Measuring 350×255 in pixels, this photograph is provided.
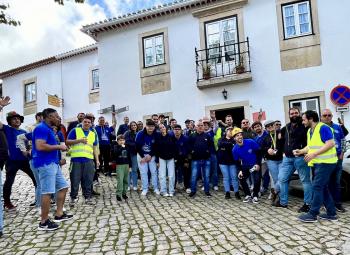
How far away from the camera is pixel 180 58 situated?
1327 centimetres

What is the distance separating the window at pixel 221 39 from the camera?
12.5 meters

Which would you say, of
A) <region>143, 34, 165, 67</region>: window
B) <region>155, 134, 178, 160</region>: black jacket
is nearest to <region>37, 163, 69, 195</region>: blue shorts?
<region>155, 134, 178, 160</region>: black jacket

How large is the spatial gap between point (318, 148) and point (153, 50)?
31.9ft

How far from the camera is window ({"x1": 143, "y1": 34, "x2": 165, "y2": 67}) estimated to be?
541 inches

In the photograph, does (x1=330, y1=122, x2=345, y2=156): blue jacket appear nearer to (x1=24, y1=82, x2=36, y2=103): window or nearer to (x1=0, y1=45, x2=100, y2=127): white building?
(x1=0, y1=45, x2=100, y2=127): white building

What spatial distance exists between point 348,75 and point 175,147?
663 centimetres

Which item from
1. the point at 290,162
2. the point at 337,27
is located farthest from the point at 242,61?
the point at 290,162

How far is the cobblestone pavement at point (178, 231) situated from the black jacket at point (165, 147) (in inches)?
51.3

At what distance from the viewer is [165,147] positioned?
7.86 m

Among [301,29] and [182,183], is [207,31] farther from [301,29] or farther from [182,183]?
[182,183]

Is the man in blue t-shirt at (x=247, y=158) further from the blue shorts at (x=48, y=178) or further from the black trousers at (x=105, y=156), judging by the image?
the black trousers at (x=105, y=156)

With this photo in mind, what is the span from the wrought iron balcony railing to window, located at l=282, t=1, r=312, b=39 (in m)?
1.46

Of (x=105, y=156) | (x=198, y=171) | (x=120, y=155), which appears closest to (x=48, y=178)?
(x=120, y=155)

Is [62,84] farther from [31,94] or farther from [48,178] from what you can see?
[48,178]
